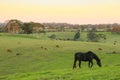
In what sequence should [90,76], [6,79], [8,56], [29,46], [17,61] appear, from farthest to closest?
[29,46], [8,56], [17,61], [6,79], [90,76]

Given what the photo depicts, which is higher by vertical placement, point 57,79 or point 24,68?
point 57,79

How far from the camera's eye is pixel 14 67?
3953 centimetres

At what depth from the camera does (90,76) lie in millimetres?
21281

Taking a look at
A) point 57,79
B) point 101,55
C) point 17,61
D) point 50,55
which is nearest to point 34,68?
point 17,61

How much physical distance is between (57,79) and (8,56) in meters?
25.4

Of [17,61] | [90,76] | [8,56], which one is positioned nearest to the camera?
[90,76]

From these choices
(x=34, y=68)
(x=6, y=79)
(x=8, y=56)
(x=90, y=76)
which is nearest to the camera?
(x=90, y=76)

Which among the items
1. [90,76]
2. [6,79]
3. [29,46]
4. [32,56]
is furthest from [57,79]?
[29,46]

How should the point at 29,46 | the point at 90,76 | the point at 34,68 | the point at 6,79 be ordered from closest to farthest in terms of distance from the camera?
the point at 90,76 < the point at 6,79 < the point at 34,68 < the point at 29,46

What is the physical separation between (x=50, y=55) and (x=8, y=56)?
231 inches

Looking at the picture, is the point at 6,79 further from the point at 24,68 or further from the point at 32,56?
the point at 32,56

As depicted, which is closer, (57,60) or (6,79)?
(6,79)

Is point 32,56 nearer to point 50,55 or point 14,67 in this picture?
point 50,55

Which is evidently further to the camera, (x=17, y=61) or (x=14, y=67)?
(x=17, y=61)
